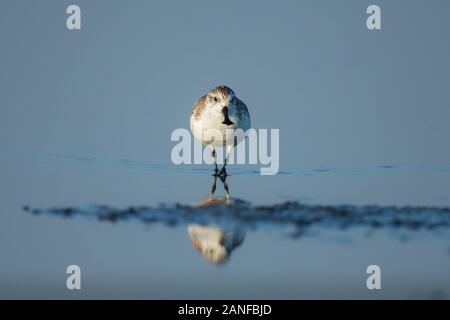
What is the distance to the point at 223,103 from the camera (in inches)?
551

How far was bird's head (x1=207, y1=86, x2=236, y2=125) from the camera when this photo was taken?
13859 millimetres

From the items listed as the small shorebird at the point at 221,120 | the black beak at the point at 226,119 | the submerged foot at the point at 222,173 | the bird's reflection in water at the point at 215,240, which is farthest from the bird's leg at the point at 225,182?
the bird's reflection in water at the point at 215,240

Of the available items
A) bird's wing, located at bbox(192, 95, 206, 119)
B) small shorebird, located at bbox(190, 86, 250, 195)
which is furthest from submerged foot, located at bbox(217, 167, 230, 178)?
bird's wing, located at bbox(192, 95, 206, 119)

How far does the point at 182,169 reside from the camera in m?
14.1

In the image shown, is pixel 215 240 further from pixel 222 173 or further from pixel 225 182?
pixel 222 173

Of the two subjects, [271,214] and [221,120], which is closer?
[271,214]

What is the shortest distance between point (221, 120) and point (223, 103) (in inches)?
11.2

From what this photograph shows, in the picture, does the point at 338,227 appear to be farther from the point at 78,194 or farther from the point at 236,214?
the point at 78,194

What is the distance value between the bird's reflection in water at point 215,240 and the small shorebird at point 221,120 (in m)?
4.04

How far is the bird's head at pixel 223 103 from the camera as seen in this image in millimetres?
13859

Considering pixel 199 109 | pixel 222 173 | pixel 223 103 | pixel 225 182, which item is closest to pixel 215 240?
pixel 225 182

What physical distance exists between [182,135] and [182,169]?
2603 mm

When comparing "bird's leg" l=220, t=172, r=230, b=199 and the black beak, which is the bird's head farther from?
"bird's leg" l=220, t=172, r=230, b=199

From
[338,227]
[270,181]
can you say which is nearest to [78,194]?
[270,181]
